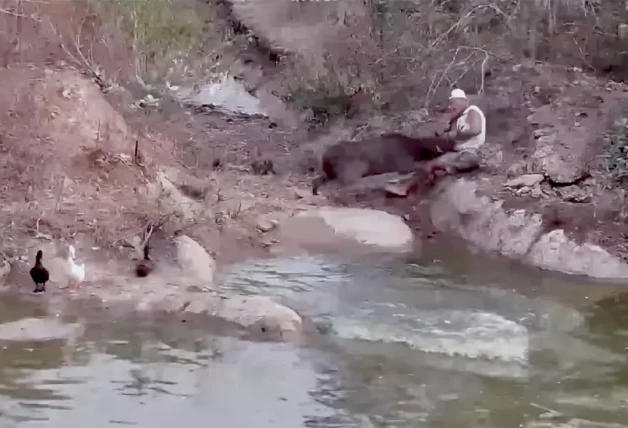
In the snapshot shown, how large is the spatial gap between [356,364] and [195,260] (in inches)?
85.4

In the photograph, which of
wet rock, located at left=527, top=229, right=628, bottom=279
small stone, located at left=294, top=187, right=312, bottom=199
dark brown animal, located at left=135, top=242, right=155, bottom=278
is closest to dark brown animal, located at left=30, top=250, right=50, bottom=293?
dark brown animal, located at left=135, top=242, right=155, bottom=278

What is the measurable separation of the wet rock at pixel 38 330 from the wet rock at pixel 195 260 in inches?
48.6

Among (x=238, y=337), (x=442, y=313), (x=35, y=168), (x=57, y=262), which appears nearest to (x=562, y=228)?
(x=442, y=313)

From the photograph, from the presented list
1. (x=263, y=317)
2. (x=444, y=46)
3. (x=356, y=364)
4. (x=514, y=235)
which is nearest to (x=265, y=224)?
(x=514, y=235)

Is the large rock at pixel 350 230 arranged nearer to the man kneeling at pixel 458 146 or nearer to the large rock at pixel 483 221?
the large rock at pixel 483 221

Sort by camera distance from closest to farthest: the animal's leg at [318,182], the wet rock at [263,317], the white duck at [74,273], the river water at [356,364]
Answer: the river water at [356,364] → the wet rock at [263,317] → the white duck at [74,273] → the animal's leg at [318,182]

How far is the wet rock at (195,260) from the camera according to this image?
630 centimetres

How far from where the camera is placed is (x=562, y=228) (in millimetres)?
7070

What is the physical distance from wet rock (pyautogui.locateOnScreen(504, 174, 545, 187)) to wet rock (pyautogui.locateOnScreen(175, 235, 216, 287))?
117 inches

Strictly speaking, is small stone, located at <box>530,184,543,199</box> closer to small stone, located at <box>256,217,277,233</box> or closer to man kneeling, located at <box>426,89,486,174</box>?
man kneeling, located at <box>426,89,486,174</box>

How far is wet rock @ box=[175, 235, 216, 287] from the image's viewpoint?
630 cm

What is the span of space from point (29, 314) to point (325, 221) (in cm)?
304

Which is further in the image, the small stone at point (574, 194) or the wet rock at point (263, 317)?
the small stone at point (574, 194)

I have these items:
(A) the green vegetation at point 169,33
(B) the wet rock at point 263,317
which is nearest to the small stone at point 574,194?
(B) the wet rock at point 263,317
